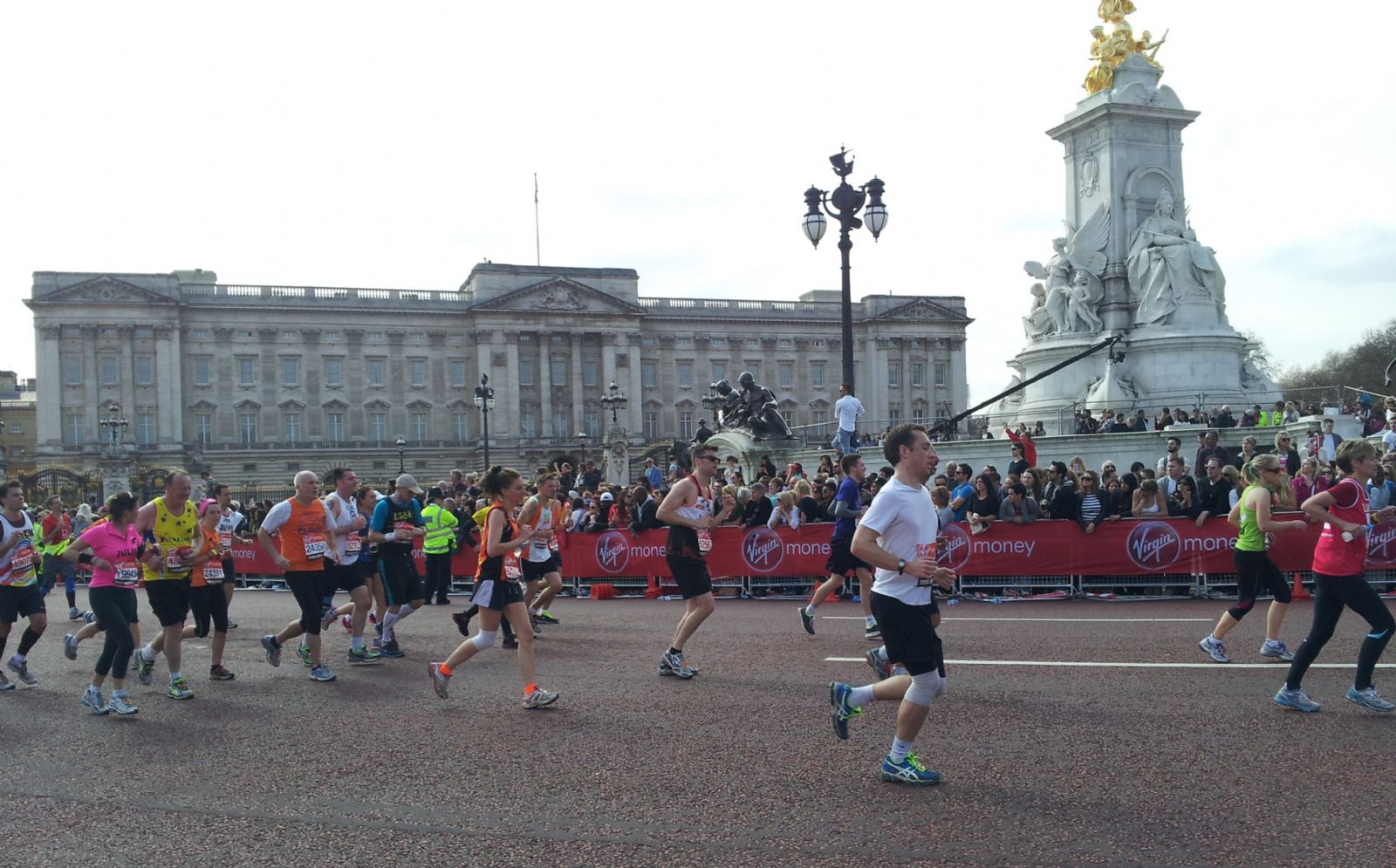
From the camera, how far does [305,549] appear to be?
34.1ft

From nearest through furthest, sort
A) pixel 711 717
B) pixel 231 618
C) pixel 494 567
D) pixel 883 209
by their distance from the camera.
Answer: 1. pixel 711 717
2. pixel 494 567
3. pixel 231 618
4. pixel 883 209

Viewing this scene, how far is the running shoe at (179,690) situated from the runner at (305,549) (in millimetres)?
1039

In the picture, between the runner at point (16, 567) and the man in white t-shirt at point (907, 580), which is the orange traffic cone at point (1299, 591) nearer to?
the man in white t-shirt at point (907, 580)

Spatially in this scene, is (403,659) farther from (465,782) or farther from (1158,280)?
(1158,280)

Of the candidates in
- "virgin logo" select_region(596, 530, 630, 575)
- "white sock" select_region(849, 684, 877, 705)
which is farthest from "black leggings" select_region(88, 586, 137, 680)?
"virgin logo" select_region(596, 530, 630, 575)

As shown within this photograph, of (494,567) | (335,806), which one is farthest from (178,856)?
(494,567)

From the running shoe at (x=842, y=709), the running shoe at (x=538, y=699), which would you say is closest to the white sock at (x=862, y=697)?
the running shoe at (x=842, y=709)

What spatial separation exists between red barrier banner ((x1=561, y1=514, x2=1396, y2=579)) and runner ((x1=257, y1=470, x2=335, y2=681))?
312 inches

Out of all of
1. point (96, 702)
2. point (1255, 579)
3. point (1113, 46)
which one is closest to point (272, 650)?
point (96, 702)

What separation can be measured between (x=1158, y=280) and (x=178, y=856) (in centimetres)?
2633

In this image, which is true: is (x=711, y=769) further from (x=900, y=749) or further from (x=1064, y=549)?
(x=1064, y=549)

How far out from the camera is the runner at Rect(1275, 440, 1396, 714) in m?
7.71

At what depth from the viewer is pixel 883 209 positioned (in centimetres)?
1875

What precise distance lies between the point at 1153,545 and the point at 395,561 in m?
9.54
